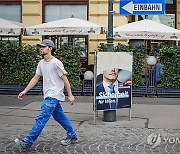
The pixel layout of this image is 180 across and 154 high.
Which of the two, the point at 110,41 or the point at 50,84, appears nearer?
the point at 50,84

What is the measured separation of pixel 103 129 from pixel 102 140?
3.96 ft

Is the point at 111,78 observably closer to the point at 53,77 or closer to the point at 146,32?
the point at 53,77

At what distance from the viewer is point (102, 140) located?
28.5 ft

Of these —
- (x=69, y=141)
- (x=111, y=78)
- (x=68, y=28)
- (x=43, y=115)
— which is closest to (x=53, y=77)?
(x=43, y=115)

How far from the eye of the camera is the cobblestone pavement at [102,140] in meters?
7.79

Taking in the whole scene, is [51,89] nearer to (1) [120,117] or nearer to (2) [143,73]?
(1) [120,117]

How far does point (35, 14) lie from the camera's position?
758 inches

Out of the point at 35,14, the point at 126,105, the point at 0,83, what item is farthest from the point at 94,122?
the point at 35,14

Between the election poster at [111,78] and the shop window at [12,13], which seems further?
the shop window at [12,13]

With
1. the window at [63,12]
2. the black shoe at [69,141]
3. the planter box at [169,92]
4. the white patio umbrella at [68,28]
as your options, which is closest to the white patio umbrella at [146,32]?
the white patio umbrella at [68,28]

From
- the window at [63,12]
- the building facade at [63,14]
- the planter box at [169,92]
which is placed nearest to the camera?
the planter box at [169,92]

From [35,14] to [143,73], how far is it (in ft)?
18.9

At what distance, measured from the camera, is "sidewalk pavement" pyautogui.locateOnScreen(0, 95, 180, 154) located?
7.99 m

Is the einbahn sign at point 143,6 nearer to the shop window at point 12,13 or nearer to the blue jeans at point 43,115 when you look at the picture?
the blue jeans at point 43,115
